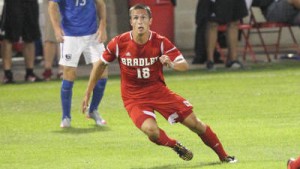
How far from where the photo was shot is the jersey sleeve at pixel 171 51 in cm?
1180

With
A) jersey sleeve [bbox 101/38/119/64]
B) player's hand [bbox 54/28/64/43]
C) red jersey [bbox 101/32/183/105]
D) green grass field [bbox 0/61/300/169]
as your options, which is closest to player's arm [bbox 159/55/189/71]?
red jersey [bbox 101/32/183/105]

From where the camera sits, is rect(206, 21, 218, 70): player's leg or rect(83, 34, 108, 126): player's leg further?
rect(206, 21, 218, 70): player's leg

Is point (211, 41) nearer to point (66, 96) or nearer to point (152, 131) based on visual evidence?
point (66, 96)

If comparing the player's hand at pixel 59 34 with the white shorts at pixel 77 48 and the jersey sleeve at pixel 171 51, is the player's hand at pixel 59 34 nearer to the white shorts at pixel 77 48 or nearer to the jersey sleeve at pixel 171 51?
the white shorts at pixel 77 48

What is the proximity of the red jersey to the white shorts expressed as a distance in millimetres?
3196

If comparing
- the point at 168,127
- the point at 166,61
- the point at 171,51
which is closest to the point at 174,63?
the point at 166,61

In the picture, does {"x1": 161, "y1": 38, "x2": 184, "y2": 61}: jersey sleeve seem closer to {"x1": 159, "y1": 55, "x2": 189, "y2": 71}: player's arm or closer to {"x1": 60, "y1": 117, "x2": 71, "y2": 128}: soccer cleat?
{"x1": 159, "y1": 55, "x2": 189, "y2": 71}: player's arm

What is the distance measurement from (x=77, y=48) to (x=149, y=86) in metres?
3.46

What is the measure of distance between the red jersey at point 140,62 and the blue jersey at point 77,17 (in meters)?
3.21

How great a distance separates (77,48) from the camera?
1548 centimetres

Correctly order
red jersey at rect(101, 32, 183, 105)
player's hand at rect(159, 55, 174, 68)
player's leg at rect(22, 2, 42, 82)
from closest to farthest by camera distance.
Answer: player's hand at rect(159, 55, 174, 68) → red jersey at rect(101, 32, 183, 105) → player's leg at rect(22, 2, 42, 82)

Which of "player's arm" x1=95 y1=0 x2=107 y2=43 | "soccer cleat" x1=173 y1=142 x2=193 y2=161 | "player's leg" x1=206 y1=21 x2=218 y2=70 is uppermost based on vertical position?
"player's arm" x1=95 y1=0 x2=107 y2=43

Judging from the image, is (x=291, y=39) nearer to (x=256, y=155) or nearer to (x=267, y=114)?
(x=267, y=114)

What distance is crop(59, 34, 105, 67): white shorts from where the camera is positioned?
50.7ft
